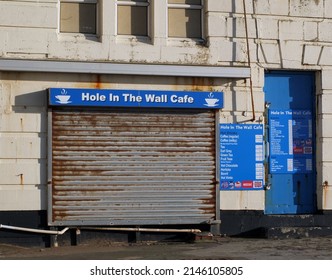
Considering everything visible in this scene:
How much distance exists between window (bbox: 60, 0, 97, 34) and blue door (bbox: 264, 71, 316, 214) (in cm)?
365

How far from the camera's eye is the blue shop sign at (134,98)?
52.7 feet

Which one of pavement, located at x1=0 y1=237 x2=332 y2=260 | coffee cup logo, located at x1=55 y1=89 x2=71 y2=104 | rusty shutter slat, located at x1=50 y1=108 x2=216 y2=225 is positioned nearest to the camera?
pavement, located at x1=0 y1=237 x2=332 y2=260

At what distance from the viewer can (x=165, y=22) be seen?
55.1 feet

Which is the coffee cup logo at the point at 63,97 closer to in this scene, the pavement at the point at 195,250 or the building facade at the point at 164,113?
the building facade at the point at 164,113

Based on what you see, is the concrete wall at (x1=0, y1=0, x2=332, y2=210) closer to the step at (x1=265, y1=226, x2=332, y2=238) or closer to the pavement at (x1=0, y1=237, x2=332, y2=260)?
the step at (x1=265, y1=226, x2=332, y2=238)

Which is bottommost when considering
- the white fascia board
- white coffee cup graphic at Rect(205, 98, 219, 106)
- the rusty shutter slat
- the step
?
the step

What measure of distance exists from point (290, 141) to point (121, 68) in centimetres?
373

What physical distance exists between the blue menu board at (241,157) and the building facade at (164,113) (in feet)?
0.09

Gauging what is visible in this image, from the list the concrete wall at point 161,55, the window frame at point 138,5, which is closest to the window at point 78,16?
the concrete wall at point 161,55

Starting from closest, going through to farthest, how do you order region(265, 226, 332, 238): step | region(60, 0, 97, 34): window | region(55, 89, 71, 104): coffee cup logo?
region(55, 89, 71, 104): coffee cup logo → region(60, 0, 97, 34): window → region(265, 226, 332, 238): step

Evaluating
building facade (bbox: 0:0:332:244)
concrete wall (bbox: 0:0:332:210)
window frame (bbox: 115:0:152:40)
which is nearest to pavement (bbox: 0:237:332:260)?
building facade (bbox: 0:0:332:244)

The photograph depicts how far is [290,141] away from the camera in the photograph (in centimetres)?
1738

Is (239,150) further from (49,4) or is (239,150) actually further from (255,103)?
(49,4)

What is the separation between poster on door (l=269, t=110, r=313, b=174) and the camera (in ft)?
56.7
